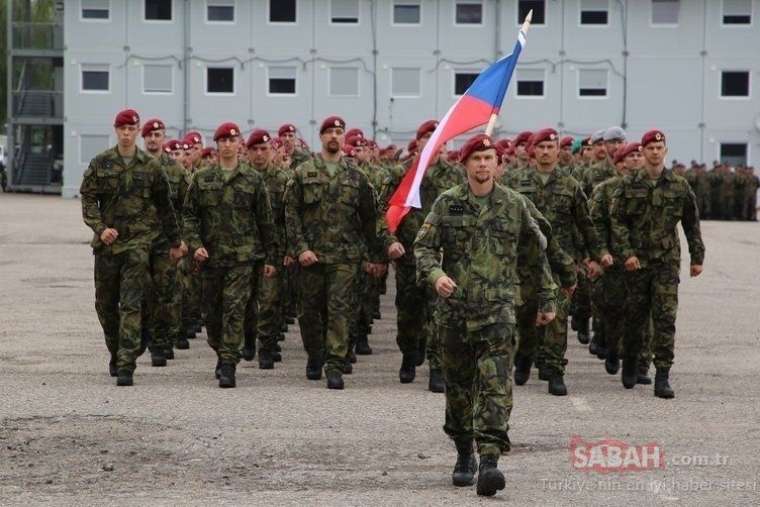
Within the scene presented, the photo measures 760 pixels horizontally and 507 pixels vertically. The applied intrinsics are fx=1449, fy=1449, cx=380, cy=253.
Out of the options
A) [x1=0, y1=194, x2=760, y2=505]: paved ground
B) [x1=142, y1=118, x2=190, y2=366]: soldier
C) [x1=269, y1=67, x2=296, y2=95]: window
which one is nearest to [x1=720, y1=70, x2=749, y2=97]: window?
[x1=269, y1=67, x2=296, y2=95]: window

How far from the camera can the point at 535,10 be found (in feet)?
189

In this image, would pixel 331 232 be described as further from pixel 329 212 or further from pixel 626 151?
pixel 626 151

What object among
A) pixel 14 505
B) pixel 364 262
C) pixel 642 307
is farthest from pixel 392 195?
pixel 14 505

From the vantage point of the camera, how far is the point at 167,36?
189 feet

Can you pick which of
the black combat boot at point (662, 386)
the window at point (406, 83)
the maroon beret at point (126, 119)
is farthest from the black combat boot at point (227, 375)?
the window at point (406, 83)

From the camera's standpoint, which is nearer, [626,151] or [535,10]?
[626,151]

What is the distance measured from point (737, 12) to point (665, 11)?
303 cm

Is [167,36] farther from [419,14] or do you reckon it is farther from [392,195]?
[392,195]

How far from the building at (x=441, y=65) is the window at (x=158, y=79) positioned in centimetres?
5

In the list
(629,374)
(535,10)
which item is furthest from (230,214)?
(535,10)

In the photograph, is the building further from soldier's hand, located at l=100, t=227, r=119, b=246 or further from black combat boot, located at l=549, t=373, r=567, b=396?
soldier's hand, located at l=100, t=227, r=119, b=246

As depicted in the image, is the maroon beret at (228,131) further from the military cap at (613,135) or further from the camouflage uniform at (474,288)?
the military cap at (613,135)

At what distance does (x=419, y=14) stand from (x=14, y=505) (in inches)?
2007

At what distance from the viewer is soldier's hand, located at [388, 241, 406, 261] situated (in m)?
12.1
